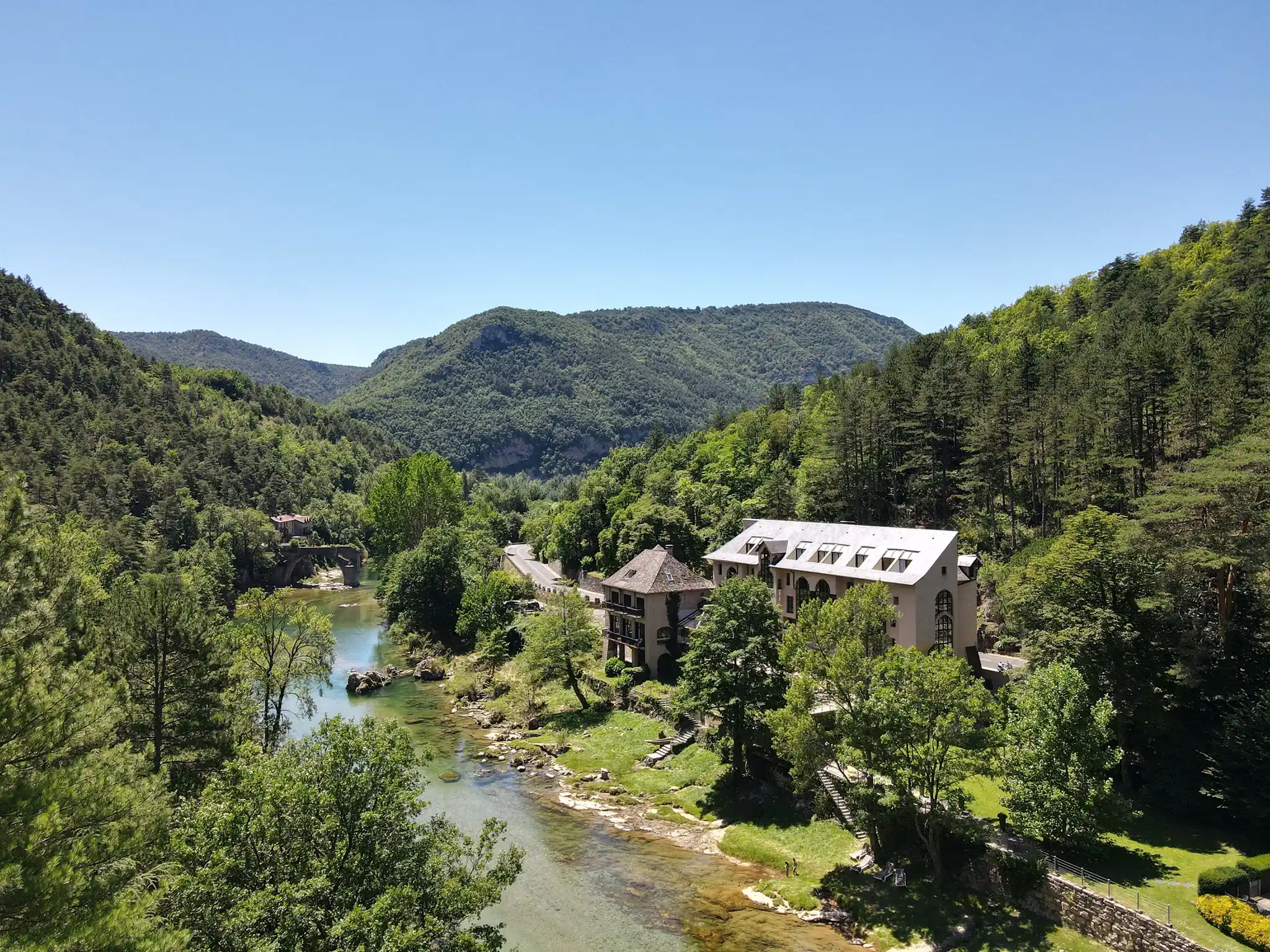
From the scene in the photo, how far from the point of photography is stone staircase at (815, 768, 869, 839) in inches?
1298

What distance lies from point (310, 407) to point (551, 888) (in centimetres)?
18745

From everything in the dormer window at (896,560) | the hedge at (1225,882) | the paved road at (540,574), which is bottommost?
the hedge at (1225,882)

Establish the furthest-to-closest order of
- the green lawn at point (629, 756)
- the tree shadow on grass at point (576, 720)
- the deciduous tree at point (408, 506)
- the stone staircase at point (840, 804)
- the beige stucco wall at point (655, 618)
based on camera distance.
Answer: the deciduous tree at point (408, 506)
the beige stucco wall at point (655, 618)
the tree shadow on grass at point (576, 720)
the green lawn at point (629, 756)
the stone staircase at point (840, 804)

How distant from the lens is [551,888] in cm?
3166

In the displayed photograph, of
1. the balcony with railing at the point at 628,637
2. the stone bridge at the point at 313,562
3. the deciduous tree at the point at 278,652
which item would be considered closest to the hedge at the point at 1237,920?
the balcony with railing at the point at 628,637

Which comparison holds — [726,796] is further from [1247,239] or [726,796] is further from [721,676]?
[1247,239]

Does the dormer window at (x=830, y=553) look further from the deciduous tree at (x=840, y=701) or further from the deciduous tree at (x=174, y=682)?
the deciduous tree at (x=174, y=682)

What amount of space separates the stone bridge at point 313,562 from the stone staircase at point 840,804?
102295 millimetres

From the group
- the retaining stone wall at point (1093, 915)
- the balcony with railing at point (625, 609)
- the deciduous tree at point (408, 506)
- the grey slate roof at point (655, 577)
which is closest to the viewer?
the retaining stone wall at point (1093, 915)

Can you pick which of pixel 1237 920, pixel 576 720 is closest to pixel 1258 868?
pixel 1237 920

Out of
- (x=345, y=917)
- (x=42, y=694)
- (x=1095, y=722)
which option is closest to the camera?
(x=42, y=694)

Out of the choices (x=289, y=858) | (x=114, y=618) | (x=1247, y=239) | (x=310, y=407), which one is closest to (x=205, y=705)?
(x=114, y=618)

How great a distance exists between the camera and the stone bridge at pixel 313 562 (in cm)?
12019

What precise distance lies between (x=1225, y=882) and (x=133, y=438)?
144 metres
